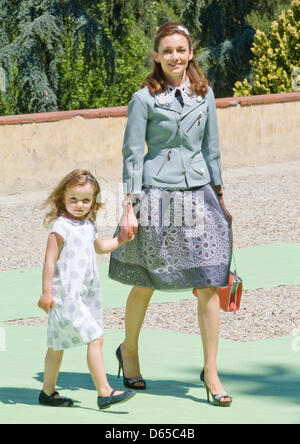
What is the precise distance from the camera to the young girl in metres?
4.61

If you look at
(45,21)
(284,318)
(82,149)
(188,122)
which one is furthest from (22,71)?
(188,122)

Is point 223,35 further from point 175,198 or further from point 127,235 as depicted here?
point 127,235

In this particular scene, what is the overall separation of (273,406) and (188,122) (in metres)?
1.52

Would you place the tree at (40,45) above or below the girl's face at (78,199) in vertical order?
above

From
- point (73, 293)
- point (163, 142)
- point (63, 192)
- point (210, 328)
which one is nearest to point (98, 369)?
point (73, 293)

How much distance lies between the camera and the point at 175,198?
4.90 meters

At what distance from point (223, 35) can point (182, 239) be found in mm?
25579

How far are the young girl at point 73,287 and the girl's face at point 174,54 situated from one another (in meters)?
0.73

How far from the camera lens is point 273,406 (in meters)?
4.74

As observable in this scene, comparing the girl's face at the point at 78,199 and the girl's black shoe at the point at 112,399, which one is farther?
the girl's face at the point at 78,199

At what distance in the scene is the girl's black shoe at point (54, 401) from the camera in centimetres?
469

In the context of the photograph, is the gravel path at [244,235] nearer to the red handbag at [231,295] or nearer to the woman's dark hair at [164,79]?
the red handbag at [231,295]

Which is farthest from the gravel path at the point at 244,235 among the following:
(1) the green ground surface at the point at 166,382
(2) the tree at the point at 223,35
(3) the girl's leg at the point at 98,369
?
(2) the tree at the point at 223,35
